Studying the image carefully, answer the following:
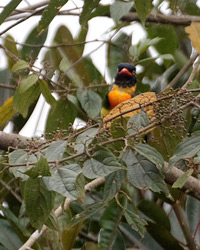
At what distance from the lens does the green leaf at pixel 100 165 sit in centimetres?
131

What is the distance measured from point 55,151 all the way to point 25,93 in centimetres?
54

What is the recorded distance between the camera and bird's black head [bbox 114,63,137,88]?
3.21m

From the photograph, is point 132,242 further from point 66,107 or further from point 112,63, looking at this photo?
point 112,63

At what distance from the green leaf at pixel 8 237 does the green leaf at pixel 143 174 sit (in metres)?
0.71

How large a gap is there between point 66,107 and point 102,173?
100cm

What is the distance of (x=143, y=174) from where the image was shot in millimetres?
1498

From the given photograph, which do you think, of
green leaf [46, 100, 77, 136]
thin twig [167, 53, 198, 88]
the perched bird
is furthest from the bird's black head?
green leaf [46, 100, 77, 136]

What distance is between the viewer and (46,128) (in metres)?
2.30

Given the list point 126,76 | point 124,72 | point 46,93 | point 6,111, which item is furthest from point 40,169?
point 126,76

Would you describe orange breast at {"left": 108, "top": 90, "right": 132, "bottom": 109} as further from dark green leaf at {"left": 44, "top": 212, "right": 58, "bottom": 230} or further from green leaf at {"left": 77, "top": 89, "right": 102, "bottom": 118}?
dark green leaf at {"left": 44, "top": 212, "right": 58, "bottom": 230}

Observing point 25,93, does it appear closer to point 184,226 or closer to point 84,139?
point 84,139

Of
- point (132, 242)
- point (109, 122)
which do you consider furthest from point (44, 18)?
point (132, 242)

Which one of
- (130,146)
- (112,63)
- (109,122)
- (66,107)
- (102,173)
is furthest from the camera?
(112,63)

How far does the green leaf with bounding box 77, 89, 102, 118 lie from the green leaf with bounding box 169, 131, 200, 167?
37.2 inches
